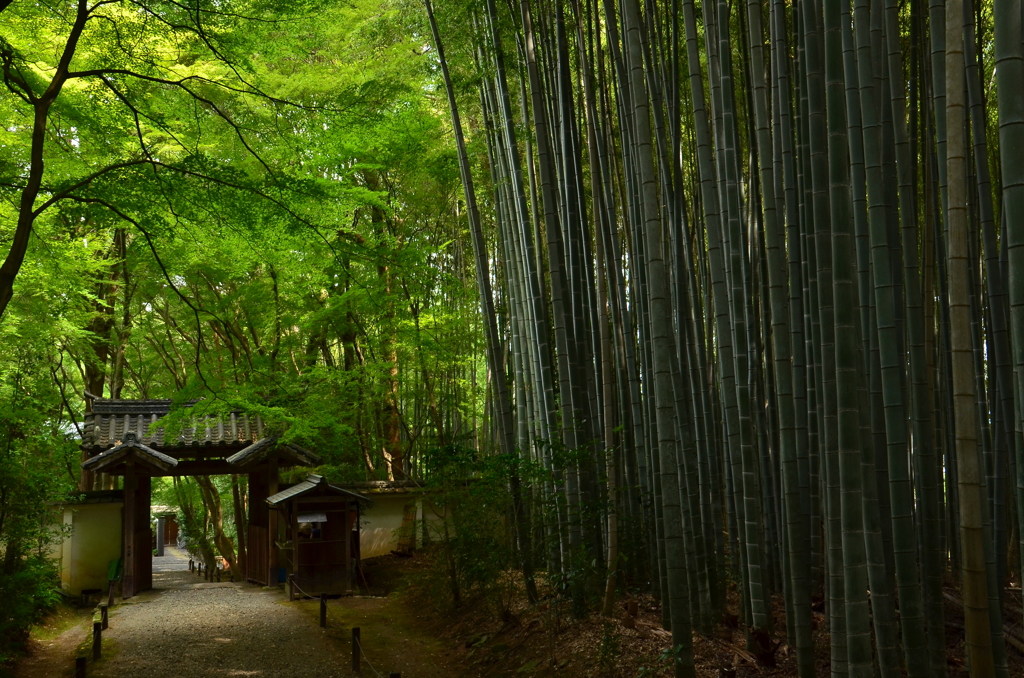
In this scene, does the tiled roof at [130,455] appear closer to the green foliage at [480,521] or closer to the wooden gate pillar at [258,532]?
the wooden gate pillar at [258,532]

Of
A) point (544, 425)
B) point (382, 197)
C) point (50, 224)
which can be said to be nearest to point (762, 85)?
point (544, 425)

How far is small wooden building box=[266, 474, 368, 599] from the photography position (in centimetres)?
916

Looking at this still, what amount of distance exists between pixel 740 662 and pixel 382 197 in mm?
6508

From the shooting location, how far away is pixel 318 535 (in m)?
9.52

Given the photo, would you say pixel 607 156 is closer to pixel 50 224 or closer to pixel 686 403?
pixel 686 403

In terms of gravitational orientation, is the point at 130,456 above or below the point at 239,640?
above

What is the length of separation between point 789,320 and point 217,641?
5.42 m

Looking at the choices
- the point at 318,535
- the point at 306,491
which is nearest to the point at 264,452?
the point at 306,491

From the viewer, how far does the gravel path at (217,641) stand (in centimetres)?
595

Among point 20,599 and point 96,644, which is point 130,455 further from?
point 96,644

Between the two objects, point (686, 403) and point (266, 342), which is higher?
point (266, 342)

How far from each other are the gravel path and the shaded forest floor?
96 centimetres

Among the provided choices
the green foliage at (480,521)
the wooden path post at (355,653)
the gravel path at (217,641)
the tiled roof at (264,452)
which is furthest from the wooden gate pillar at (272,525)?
the wooden path post at (355,653)

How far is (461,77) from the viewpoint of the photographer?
23.0 ft
